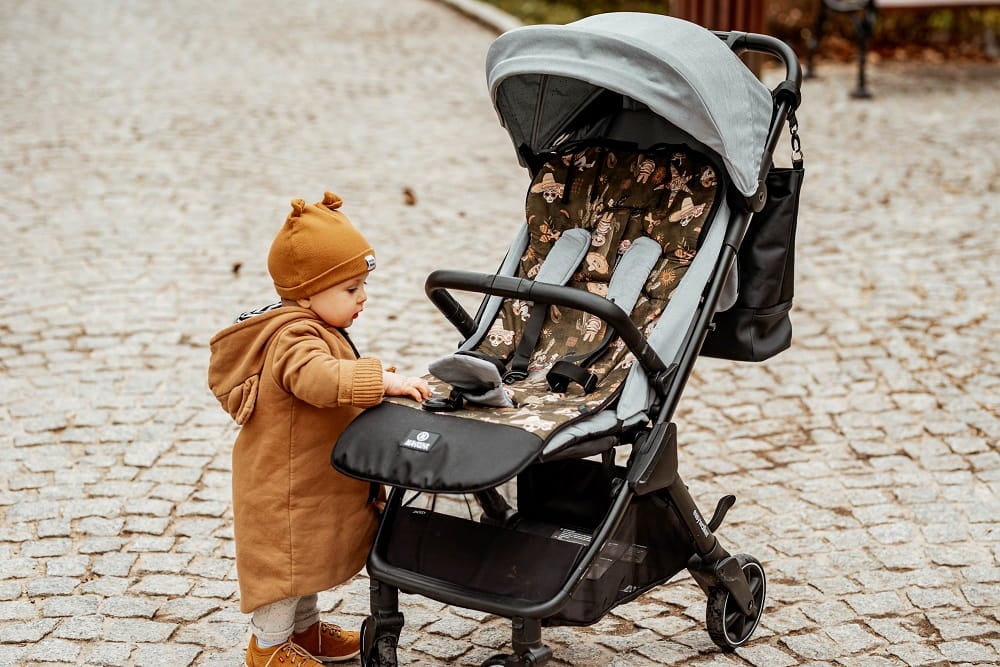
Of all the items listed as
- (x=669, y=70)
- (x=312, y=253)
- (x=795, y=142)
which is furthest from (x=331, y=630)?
(x=795, y=142)

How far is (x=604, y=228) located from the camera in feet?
13.2

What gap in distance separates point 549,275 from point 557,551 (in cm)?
104

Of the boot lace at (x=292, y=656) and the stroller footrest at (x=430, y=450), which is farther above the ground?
the stroller footrest at (x=430, y=450)

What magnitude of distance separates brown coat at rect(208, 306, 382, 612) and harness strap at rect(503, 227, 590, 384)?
1.98 feet

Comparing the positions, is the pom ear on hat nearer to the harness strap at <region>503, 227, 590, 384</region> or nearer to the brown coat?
the brown coat

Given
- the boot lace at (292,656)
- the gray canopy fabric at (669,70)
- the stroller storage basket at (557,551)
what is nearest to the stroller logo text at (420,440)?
the stroller storage basket at (557,551)

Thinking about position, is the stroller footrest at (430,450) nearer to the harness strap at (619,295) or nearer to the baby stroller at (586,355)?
the baby stroller at (586,355)

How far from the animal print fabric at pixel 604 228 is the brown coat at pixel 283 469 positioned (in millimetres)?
390

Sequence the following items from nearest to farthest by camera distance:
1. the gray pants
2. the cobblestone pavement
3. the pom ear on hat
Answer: the pom ear on hat
the gray pants
the cobblestone pavement

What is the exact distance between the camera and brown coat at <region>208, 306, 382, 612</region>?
3.30 metres

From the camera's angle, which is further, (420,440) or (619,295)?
(619,295)

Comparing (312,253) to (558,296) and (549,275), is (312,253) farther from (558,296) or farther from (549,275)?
(549,275)

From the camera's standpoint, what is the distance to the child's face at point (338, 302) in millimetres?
3338

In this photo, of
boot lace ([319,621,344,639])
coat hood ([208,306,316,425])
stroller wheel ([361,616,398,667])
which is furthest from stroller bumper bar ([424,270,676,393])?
boot lace ([319,621,344,639])
